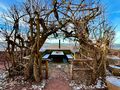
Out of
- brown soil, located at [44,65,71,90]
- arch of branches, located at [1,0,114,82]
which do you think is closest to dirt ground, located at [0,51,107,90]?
brown soil, located at [44,65,71,90]

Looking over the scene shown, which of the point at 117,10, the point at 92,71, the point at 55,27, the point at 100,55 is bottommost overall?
the point at 92,71

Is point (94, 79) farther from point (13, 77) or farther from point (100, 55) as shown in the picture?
point (13, 77)

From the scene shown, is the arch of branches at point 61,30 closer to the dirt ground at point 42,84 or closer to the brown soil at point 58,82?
the dirt ground at point 42,84

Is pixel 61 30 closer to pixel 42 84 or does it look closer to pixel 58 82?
pixel 58 82

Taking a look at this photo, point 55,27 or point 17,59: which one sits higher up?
point 55,27

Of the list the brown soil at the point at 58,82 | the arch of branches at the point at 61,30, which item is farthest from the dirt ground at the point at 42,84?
the arch of branches at the point at 61,30

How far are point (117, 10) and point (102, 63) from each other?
326 centimetres

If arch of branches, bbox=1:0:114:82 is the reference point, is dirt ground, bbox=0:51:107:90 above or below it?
below

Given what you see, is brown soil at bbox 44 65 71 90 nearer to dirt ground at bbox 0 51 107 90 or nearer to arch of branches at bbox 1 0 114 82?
dirt ground at bbox 0 51 107 90

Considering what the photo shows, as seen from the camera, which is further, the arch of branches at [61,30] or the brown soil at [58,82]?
the arch of branches at [61,30]

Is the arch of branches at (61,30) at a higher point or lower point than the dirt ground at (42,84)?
higher

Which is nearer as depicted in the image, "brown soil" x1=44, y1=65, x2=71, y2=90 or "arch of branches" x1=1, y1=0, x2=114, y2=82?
"brown soil" x1=44, y1=65, x2=71, y2=90

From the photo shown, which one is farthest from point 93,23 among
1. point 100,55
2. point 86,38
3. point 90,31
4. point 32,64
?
point 32,64

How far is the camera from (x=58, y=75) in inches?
294
